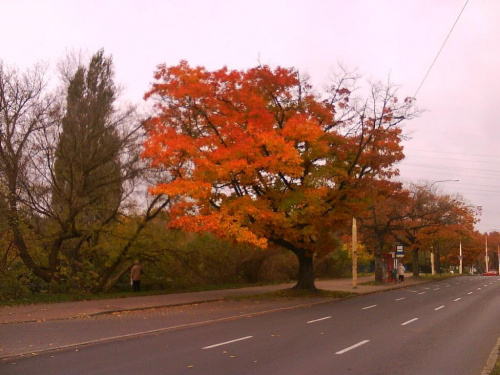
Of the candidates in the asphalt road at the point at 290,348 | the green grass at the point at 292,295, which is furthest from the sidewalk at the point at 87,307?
the asphalt road at the point at 290,348

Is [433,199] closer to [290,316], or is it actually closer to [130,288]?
[130,288]

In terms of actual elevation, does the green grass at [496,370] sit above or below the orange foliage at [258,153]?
below

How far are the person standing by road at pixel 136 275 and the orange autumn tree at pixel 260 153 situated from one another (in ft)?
11.8

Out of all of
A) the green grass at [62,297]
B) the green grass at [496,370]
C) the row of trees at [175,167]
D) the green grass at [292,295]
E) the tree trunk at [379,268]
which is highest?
the row of trees at [175,167]

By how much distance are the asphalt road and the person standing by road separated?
8.20 m

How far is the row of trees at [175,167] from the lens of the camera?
75.3 feet

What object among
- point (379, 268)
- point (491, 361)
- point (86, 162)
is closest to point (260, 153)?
point (86, 162)

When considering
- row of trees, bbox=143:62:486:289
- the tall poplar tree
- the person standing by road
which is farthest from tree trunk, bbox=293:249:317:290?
the tall poplar tree

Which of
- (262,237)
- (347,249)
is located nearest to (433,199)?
(347,249)

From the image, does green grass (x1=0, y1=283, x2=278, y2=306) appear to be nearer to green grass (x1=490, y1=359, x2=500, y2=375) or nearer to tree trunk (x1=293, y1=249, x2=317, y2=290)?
tree trunk (x1=293, y1=249, x2=317, y2=290)

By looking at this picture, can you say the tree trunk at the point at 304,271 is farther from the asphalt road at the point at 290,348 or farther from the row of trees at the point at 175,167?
the asphalt road at the point at 290,348

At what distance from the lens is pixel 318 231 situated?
26.4m

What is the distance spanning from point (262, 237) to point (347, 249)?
1109 inches

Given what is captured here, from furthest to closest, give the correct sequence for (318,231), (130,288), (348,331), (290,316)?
(130,288) → (318,231) → (290,316) → (348,331)
